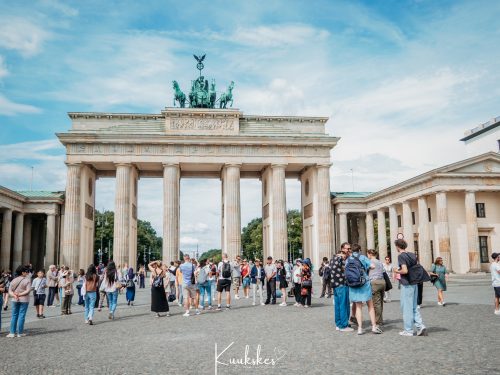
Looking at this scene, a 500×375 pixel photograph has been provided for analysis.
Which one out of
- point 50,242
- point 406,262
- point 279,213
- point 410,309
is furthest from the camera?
point 50,242

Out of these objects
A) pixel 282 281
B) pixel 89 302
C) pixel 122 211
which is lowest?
pixel 89 302

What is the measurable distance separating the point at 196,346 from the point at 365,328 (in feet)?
15.9

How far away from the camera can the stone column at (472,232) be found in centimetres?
3978

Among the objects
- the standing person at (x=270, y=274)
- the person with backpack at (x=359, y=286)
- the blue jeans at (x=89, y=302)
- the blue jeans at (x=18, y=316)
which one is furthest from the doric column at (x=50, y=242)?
the person with backpack at (x=359, y=286)

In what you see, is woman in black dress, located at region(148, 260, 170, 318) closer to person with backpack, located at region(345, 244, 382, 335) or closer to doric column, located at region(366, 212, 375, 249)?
person with backpack, located at region(345, 244, 382, 335)

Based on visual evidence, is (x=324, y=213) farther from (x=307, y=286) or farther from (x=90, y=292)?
(x=90, y=292)

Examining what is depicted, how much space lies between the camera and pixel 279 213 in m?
49.5

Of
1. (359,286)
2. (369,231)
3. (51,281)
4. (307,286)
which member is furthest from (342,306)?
(369,231)

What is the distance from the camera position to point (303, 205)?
57.4 metres

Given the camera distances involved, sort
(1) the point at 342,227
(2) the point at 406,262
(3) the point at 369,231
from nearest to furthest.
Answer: (2) the point at 406,262, (1) the point at 342,227, (3) the point at 369,231

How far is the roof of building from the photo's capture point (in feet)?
205

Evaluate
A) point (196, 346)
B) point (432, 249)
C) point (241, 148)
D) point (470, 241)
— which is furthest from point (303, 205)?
point (196, 346)

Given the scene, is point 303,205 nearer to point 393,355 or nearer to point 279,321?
point 279,321

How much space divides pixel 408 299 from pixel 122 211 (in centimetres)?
4045
